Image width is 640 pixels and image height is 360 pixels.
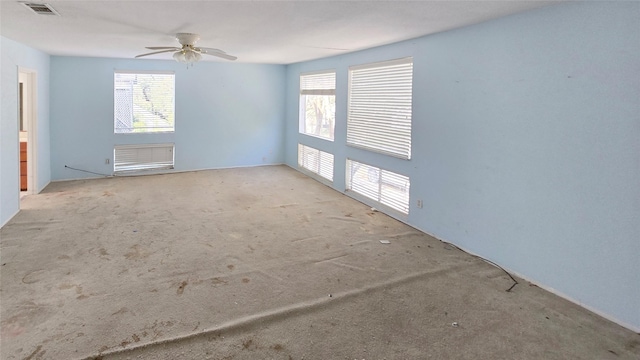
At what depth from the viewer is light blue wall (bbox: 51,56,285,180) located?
7391mm

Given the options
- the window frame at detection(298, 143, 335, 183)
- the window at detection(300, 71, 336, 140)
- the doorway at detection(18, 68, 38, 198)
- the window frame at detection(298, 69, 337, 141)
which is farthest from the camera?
the window frame at detection(298, 143, 335, 183)

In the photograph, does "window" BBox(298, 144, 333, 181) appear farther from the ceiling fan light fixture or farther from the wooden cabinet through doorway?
the wooden cabinet through doorway

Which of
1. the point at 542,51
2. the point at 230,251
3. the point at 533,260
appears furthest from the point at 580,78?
the point at 230,251

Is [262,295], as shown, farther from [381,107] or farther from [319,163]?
[319,163]

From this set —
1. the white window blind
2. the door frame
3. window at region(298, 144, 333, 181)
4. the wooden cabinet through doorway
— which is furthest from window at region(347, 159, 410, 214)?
the wooden cabinet through doorway

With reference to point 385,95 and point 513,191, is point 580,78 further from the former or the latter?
point 385,95

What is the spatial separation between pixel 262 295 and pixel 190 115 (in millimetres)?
6147

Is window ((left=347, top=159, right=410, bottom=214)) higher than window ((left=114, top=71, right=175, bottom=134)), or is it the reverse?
window ((left=114, top=71, right=175, bottom=134))

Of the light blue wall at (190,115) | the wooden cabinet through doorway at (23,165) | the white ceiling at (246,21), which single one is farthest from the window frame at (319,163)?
the wooden cabinet through doorway at (23,165)

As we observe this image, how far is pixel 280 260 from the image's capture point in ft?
13.0

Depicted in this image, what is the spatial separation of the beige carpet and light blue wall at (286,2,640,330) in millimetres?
314

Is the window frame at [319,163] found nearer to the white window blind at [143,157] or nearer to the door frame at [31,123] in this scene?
the white window blind at [143,157]

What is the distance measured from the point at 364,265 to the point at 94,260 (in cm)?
267

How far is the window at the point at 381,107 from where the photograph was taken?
17.0 ft
